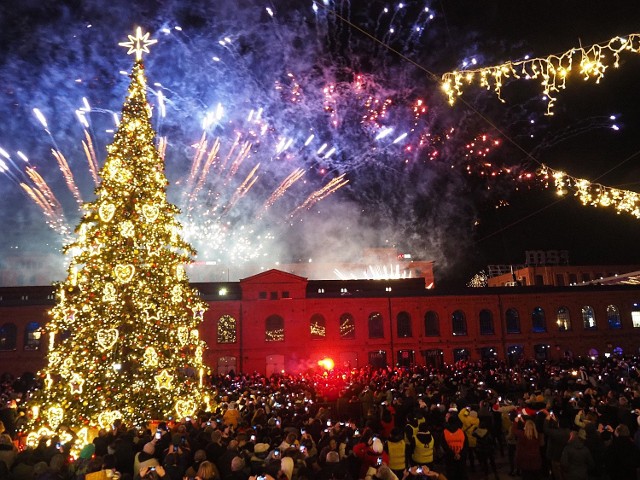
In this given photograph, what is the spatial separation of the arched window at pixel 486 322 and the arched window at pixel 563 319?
19.6ft

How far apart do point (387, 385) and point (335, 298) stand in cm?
1897

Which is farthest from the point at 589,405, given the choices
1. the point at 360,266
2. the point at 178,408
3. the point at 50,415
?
the point at 360,266

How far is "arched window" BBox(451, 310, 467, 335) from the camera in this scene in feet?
131

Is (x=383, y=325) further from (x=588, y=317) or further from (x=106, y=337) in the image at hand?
(x=106, y=337)

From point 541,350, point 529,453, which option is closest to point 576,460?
point 529,453

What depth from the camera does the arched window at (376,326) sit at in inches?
1551

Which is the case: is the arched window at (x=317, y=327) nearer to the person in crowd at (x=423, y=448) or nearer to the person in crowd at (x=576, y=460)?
the person in crowd at (x=423, y=448)

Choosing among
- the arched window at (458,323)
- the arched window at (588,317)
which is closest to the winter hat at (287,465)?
the arched window at (458,323)

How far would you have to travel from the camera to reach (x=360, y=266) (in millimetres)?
74500

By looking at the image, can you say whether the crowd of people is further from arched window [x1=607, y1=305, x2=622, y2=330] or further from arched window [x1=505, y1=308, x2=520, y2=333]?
arched window [x1=607, y1=305, x2=622, y2=330]

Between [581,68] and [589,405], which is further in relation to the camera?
[589,405]

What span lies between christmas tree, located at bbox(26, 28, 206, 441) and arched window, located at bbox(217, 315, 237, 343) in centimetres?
2241

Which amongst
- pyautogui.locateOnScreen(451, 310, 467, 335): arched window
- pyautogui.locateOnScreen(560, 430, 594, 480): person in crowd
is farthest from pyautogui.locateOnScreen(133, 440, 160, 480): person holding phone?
pyautogui.locateOnScreen(451, 310, 467, 335): arched window

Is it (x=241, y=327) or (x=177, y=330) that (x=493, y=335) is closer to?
(x=241, y=327)
